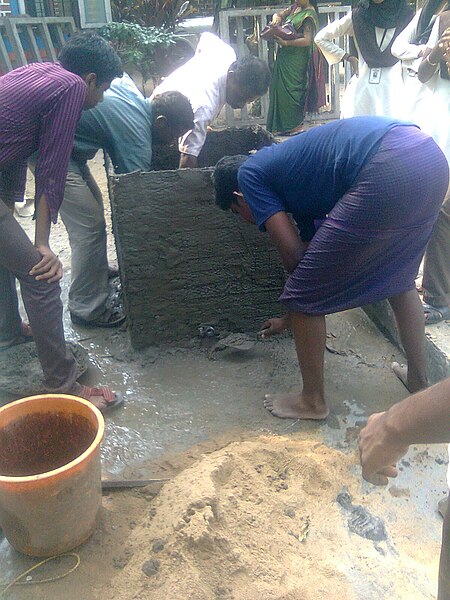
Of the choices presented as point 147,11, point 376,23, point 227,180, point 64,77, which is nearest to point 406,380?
point 227,180

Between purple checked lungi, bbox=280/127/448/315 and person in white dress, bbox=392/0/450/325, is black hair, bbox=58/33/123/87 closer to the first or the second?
purple checked lungi, bbox=280/127/448/315

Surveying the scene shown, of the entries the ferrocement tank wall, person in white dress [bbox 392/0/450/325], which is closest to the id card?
person in white dress [bbox 392/0/450/325]

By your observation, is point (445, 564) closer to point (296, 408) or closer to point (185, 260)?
point (296, 408)

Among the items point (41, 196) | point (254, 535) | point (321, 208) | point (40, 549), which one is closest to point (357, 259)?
point (321, 208)

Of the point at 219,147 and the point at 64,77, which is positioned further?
the point at 219,147

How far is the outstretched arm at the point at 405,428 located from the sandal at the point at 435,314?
2008 millimetres

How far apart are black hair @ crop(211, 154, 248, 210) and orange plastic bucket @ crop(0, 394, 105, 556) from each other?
1.13 metres

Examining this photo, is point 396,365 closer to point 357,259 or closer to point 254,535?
point 357,259

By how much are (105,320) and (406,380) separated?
189cm

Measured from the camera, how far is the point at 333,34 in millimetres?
5168

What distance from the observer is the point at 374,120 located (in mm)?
2500

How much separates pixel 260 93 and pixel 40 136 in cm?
170

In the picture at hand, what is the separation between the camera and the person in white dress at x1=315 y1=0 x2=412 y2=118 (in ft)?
14.1

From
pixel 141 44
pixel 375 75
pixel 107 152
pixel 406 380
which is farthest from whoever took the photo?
pixel 141 44
